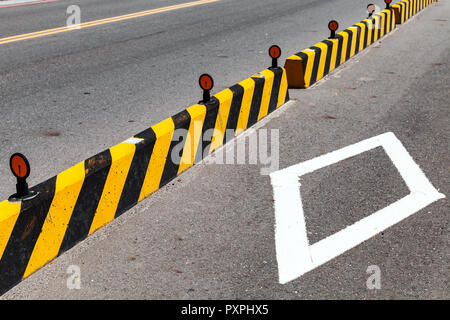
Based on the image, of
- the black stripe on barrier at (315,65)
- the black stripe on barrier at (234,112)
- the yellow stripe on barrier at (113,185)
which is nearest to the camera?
the yellow stripe on barrier at (113,185)

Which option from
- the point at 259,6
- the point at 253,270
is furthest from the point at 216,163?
the point at 259,6

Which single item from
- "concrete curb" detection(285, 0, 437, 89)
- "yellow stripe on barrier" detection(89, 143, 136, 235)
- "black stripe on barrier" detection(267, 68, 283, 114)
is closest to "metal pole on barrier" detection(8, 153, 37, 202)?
"yellow stripe on barrier" detection(89, 143, 136, 235)

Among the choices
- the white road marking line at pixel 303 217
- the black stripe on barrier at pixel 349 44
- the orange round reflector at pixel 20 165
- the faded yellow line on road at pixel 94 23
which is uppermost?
the orange round reflector at pixel 20 165

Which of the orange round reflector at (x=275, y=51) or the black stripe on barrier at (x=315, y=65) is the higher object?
the orange round reflector at (x=275, y=51)

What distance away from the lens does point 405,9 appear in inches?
595

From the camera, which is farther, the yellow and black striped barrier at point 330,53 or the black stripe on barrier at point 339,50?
the black stripe on barrier at point 339,50

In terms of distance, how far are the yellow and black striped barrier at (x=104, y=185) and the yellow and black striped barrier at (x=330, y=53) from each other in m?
2.19

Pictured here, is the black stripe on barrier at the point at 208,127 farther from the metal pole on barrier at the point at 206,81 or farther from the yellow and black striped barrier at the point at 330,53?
the yellow and black striped barrier at the point at 330,53

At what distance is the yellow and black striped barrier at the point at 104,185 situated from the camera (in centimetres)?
371

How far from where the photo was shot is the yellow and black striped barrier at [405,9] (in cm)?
1457

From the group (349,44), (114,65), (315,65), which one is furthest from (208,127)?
(349,44)

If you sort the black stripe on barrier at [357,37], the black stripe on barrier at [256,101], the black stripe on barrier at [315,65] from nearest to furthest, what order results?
the black stripe on barrier at [256,101] → the black stripe on barrier at [315,65] → the black stripe on barrier at [357,37]

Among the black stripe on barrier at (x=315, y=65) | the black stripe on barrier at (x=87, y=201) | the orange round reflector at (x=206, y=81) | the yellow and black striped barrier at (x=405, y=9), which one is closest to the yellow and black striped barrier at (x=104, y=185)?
the black stripe on barrier at (x=87, y=201)

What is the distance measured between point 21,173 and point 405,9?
44.2 feet
